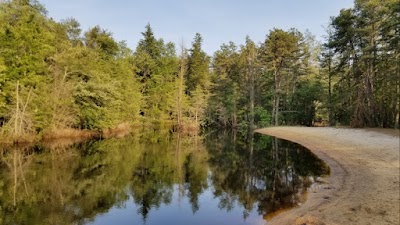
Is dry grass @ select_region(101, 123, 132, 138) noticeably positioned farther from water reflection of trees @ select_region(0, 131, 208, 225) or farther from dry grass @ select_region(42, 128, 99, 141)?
water reflection of trees @ select_region(0, 131, 208, 225)

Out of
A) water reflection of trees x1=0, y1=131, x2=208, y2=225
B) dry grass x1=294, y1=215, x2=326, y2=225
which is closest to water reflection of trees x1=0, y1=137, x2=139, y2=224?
water reflection of trees x1=0, y1=131, x2=208, y2=225

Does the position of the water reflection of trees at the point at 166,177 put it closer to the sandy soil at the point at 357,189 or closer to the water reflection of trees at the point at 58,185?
the water reflection of trees at the point at 58,185

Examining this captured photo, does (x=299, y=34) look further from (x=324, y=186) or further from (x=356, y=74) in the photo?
(x=324, y=186)

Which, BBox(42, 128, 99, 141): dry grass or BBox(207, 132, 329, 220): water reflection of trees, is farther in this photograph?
BBox(42, 128, 99, 141): dry grass

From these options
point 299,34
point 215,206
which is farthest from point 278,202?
point 299,34

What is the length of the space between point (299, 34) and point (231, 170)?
34570mm

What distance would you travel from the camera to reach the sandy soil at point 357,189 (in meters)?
7.71

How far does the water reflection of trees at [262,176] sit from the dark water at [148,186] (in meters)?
0.03

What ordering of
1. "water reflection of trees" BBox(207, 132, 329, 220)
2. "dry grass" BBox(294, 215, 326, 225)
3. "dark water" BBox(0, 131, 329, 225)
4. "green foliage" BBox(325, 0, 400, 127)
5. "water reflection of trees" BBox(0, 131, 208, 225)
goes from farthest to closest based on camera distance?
"green foliage" BBox(325, 0, 400, 127), "water reflection of trees" BBox(207, 132, 329, 220), "water reflection of trees" BBox(0, 131, 208, 225), "dark water" BBox(0, 131, 329, 225), "dry grass" BBox(294, 215, 326, 225)

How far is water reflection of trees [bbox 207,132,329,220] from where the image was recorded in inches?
429

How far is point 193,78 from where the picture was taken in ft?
188

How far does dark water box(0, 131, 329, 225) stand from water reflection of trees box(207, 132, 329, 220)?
3 centimetres

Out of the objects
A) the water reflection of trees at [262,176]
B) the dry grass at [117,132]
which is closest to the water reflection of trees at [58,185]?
the water reflection of trees at [262,176]

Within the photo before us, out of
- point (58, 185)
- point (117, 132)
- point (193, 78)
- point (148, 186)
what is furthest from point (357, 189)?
point (193, 78)
